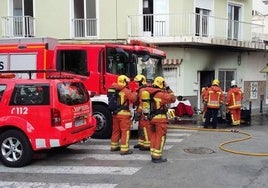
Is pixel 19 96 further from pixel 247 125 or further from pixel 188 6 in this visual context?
pixel 188 6

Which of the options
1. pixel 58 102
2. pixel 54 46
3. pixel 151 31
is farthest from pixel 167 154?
pixel 151 31

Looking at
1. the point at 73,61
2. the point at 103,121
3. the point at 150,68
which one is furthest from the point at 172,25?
the point at 103,121

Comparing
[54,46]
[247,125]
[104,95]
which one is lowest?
[247,125]

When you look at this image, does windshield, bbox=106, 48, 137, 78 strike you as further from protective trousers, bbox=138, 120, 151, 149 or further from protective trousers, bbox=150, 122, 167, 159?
protective trousers, bbox=150, 122, 167, 159

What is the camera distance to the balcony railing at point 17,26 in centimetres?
2100

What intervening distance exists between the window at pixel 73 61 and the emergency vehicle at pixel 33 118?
310cm

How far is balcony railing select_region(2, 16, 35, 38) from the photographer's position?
2100cm

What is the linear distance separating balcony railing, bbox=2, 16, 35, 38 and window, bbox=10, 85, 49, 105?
13444 millimetres

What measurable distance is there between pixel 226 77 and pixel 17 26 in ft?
36.0

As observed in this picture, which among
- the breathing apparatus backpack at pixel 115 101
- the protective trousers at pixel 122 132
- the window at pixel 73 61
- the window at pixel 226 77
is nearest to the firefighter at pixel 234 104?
the window at pixel 73 61

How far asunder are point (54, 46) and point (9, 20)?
10.6m

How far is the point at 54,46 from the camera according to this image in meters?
12.0

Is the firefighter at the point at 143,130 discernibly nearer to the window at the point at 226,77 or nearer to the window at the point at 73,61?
the window at the point at 73,61

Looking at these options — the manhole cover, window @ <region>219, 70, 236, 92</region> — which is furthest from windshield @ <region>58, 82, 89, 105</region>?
window @ <region>219, 70, 236, 92</region>
